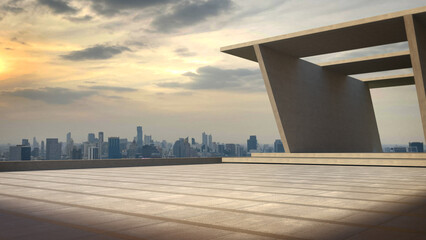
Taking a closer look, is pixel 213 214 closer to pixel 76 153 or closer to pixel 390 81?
pixel 390 81

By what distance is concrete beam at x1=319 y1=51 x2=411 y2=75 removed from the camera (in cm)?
3117

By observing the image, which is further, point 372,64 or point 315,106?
point 372,64

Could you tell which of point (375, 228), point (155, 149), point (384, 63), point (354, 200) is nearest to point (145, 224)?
point (375, 228)

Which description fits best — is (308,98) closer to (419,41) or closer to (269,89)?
(269,89)

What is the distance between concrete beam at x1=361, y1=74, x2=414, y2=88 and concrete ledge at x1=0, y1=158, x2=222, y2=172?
23.2 metres

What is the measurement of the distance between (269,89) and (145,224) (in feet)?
74.4

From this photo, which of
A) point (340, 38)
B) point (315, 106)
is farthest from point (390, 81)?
point (340, 38)

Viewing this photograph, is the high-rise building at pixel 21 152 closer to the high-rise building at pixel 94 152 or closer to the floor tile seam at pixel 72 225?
the high-rise building at pixel 94 152

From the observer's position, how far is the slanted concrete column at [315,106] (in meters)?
27.7

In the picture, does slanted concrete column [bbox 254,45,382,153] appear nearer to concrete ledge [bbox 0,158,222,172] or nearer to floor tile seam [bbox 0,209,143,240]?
concrete ledge [bbox 0,158,222,172]

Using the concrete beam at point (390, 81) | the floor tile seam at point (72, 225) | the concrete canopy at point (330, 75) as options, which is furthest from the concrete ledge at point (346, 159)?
the floor tile seam at point (72, 225)

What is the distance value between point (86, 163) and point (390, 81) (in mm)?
33526

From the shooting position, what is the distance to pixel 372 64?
33.6m

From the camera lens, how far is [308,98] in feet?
104
